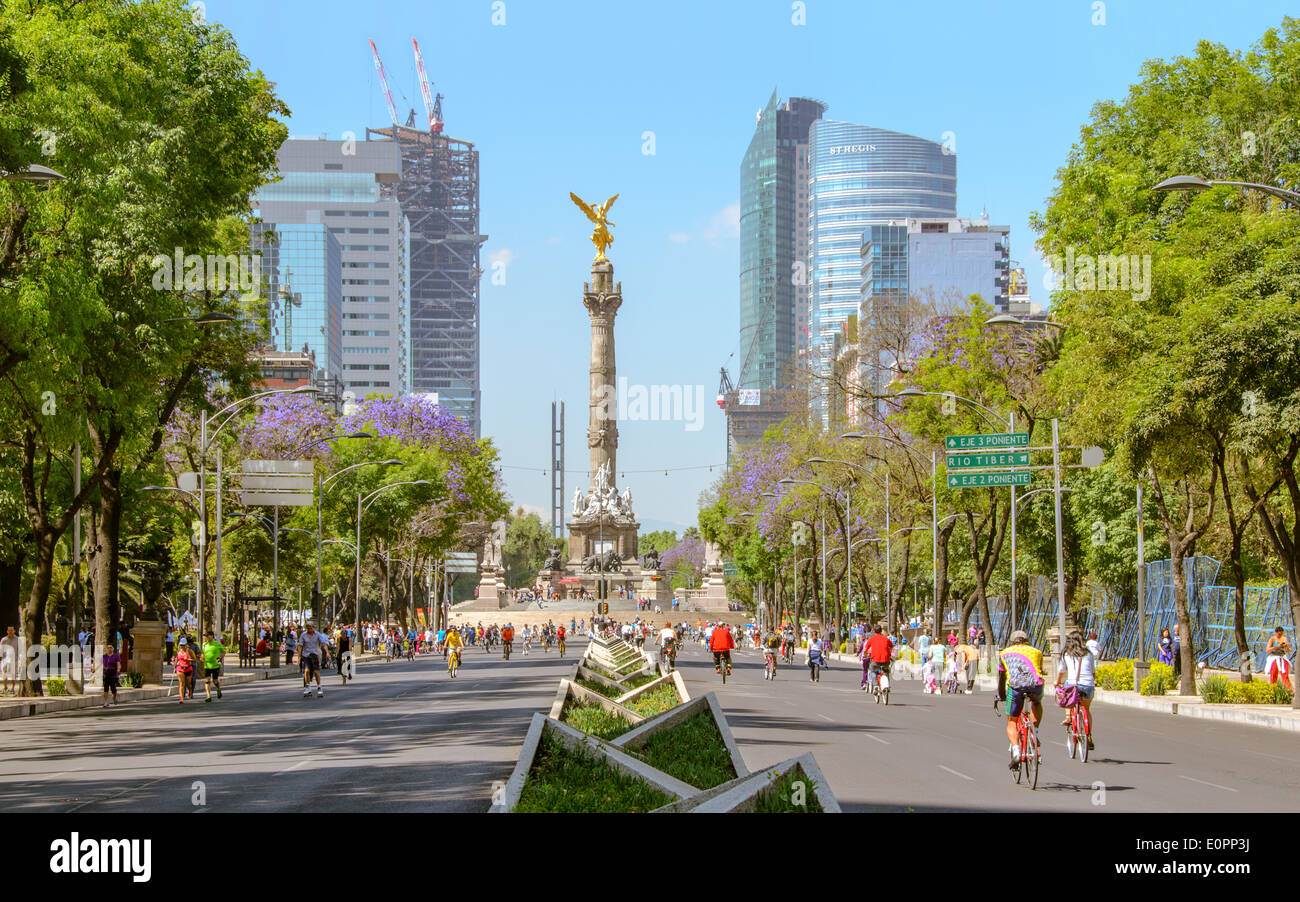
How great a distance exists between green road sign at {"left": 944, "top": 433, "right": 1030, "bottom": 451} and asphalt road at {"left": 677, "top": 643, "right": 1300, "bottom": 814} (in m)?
7.16

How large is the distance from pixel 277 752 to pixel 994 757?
31.7ft

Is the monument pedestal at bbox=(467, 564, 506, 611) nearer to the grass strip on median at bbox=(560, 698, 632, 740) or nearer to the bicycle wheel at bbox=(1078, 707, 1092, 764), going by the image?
the grass strip on median at bbox=(560, 698, 632, 740)

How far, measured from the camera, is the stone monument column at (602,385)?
11356cm

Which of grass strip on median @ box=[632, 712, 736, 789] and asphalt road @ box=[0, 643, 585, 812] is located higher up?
grass strip on median @ box=[632, 712, 736, 789]

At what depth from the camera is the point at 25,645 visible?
31.7 metres

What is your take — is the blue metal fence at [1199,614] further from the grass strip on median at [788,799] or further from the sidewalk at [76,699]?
the grass strip on median at [788,799]

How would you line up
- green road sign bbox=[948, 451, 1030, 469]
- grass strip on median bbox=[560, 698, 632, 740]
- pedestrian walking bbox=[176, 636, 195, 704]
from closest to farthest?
grass strip on median bbox=[560, 698, 632, 740] < pedestrian walking bbox=[176, 636, 195, 704] < green road sign bbox=[948, 451, 1030, 469]

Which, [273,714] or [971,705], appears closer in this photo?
[273,714]

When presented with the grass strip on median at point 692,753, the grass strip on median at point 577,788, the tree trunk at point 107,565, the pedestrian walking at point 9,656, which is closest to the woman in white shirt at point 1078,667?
the grass strip on median at point 692,753

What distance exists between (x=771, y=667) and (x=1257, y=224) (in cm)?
2087

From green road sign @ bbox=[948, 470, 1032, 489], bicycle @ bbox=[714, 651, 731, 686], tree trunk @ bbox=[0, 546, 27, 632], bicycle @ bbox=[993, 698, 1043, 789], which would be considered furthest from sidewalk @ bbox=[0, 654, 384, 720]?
green road sign @ bbox=[948, 470, 1032, 489]

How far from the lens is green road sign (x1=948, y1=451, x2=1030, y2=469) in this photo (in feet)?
125
